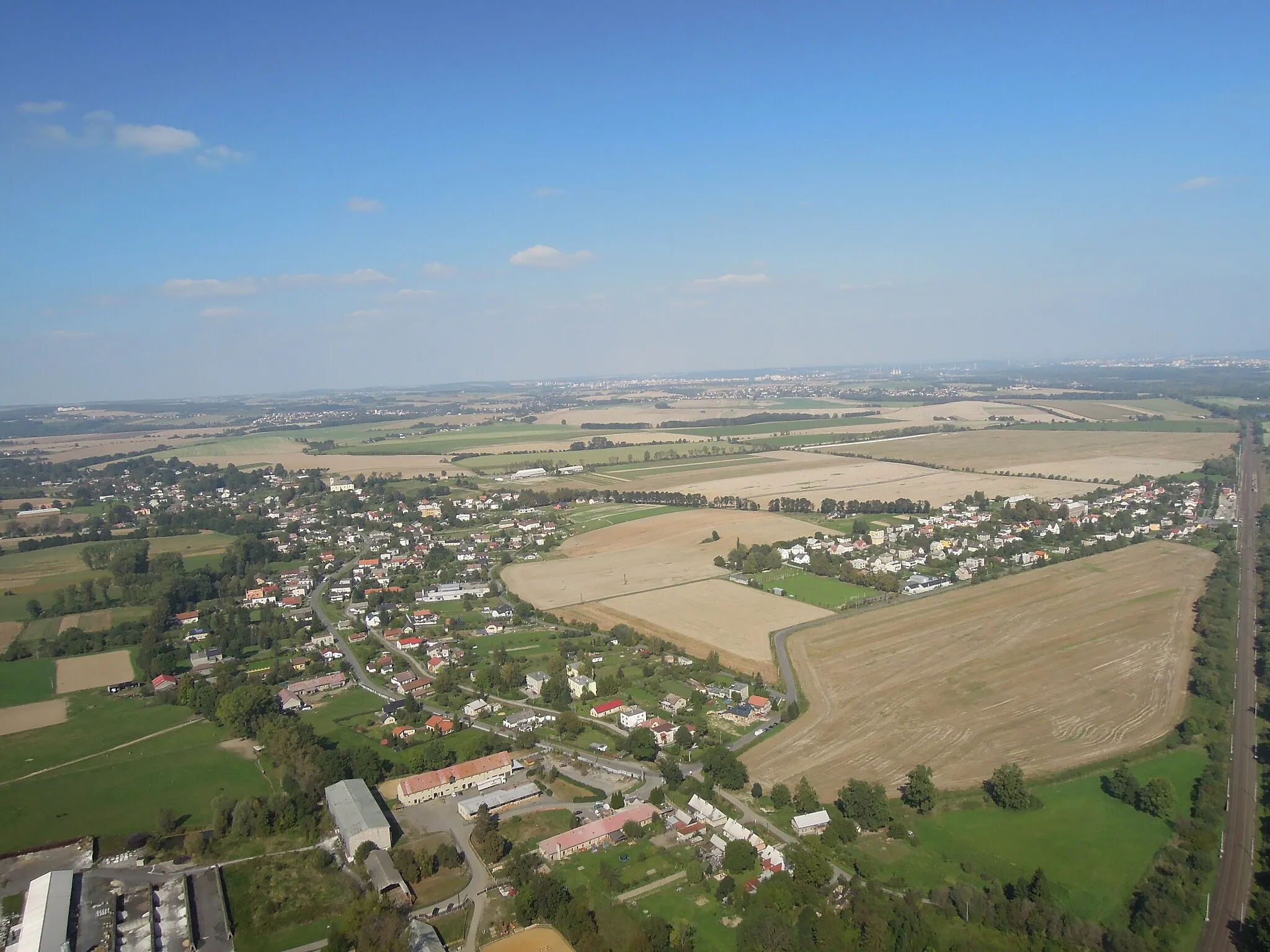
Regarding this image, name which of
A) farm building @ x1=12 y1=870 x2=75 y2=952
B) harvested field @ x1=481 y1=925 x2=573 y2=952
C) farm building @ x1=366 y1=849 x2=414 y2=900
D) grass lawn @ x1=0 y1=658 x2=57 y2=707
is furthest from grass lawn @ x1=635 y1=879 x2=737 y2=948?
grass lawn @ x1=0 y1=658 x2=57 y2=707

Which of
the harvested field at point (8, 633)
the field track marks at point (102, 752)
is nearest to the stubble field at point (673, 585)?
the field track marks at point (102, 752)

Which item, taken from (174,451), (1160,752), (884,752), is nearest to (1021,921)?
(884,752)

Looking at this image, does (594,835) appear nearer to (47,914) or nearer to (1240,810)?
(47,914)

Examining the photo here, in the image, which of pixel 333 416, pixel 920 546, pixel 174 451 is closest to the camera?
pixel 920 546

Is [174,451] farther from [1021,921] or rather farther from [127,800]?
[1021,921]

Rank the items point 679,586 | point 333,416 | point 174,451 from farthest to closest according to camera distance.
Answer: point 333,416 < point 174,451 < point 679,586

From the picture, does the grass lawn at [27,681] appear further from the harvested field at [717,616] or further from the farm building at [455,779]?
the harvested field at [717,616]
